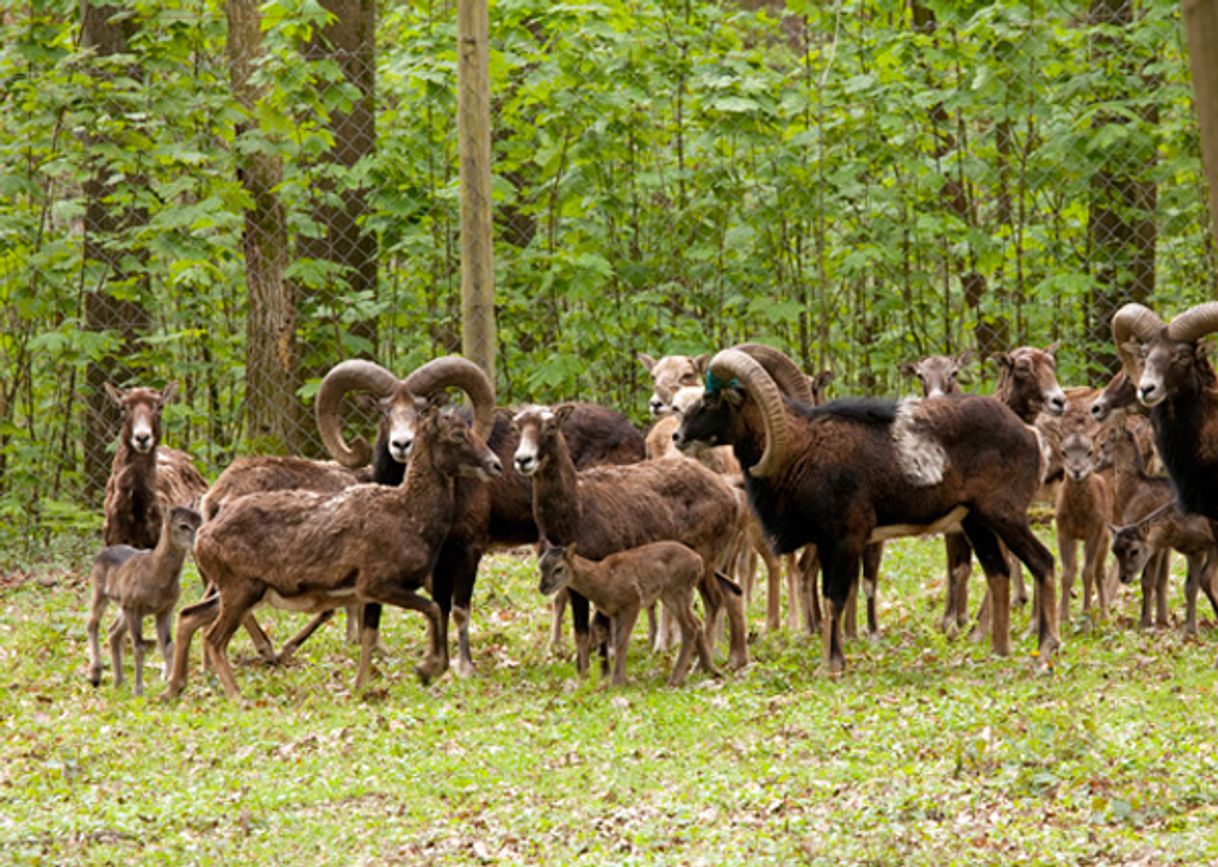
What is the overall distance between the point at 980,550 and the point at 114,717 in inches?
234

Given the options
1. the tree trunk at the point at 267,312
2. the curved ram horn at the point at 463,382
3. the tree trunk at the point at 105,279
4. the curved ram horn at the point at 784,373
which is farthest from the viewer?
the tree trunk at the point at 105,279

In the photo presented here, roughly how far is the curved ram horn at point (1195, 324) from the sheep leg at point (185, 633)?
22.6 feet

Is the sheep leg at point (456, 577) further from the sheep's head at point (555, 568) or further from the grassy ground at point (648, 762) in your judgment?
the sheep's head at point (555, 568)

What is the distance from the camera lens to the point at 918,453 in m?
12.8

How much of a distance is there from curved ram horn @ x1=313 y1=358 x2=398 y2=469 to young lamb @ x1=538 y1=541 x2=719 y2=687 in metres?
2.77

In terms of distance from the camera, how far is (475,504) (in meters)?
14.0

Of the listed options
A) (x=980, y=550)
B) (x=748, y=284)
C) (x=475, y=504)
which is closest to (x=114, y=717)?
(x=475, y=504)

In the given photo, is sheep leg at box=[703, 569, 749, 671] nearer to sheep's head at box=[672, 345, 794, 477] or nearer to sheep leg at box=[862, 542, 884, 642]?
sheep's head at box=[672, 345, 794, 477]

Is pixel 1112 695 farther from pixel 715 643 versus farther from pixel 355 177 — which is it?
pixel 355 177

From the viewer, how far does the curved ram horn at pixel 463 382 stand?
1459 centimetres

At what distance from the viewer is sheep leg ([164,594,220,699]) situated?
12.8 m

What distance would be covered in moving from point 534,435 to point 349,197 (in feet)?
26.9

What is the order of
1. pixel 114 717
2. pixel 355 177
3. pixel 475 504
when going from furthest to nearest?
pixel 355 177
pixel 475 504
pixel 114 717

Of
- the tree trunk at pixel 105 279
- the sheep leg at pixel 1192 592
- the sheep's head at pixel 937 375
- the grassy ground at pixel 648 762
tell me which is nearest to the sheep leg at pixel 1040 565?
the grassy ground at pixel 648 762
